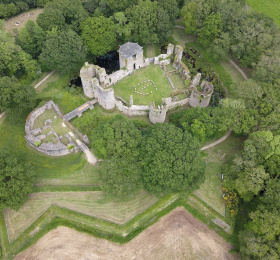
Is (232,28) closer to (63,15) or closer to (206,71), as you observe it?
(206,71)

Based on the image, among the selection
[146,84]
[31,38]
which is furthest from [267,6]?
[31,38]

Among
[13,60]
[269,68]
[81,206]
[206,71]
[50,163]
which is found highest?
[269,68]

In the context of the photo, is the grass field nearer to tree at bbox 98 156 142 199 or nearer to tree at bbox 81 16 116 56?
tree at bbox 81 16 116 56

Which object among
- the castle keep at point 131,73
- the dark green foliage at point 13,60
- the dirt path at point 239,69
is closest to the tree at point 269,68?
the dirt path at point 239,69

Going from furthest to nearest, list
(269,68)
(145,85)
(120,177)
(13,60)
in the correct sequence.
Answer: (145,85), (13,60), (269,68), (120,177)

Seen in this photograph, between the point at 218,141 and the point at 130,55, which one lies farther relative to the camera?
the point at 130,55

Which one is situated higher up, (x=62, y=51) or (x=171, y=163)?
(x=62, y=51)

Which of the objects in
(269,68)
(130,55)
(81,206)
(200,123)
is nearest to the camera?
(81,206)
